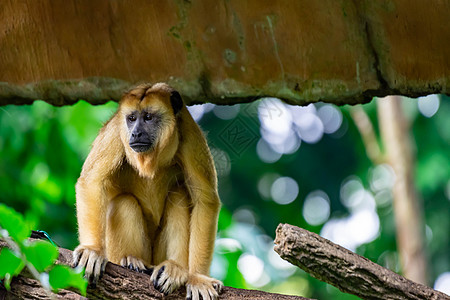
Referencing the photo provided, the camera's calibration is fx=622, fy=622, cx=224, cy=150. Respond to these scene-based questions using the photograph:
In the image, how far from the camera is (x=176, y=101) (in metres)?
5.68

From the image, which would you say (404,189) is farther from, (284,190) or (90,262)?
(284,190)

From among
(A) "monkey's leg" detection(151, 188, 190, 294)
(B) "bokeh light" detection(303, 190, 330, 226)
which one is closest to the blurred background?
(B) "bokeh light" detection(303, 190, 330, 226)

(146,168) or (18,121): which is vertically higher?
(18,121)

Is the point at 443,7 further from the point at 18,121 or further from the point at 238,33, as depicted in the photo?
the point at 18,121

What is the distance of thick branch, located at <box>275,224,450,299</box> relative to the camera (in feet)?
13.1

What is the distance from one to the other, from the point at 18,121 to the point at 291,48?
5.40 metres

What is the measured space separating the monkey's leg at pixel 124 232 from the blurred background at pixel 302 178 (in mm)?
3947

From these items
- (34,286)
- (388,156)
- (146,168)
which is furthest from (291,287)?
(34,286)

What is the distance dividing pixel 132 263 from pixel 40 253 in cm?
309

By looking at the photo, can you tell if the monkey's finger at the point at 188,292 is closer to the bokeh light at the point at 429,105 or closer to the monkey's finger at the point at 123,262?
the monkey's finger at the point at 123,262

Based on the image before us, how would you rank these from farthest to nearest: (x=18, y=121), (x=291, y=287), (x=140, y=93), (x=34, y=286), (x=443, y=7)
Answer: (x=291, y=287)
(x=18, y=121)
(x=140, y=93)
(x=443, y=7)
(x=34, y=286)

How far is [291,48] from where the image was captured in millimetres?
5473

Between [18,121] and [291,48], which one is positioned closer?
[291,48]

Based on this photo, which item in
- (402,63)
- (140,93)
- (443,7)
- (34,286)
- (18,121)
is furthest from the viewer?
(18,121)
